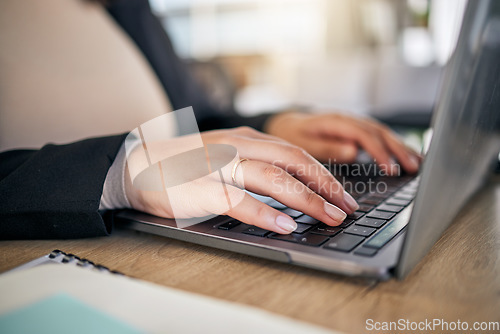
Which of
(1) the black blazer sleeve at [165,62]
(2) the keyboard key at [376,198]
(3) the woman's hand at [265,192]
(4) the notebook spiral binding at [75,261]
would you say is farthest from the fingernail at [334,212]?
(1) the black blazer sleeve at [165,62]

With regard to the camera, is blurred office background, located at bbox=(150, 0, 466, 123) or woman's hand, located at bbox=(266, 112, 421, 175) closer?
woman's hand, located at bbox=(266, 112, 421, 175)

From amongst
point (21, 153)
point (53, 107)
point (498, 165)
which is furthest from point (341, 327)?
point (53, 107)

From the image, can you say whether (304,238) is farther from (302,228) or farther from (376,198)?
(376,198)

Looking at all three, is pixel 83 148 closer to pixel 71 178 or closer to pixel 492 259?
pixel 71 178

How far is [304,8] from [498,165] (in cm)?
442

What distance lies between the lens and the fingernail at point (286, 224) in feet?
1.28

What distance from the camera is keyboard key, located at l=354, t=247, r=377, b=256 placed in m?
0.34

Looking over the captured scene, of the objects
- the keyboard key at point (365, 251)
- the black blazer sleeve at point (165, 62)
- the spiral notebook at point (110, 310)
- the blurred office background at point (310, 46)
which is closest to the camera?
the spiral notebook at point (110, 310)

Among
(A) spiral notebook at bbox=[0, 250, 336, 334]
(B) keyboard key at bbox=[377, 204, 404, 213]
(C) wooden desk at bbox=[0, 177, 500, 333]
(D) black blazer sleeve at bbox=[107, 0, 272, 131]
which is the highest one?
(D) black blazer sleeve at bbox=[107, 0, 272, 131]

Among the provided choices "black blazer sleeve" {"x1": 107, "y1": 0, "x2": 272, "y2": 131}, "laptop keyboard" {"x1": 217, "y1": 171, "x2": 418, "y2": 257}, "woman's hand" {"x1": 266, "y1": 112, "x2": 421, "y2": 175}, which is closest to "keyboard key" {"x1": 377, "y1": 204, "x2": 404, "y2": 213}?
"laptop keyboard" {"x1": 217, "y1": 171, "x2": 418, "y2": 257}

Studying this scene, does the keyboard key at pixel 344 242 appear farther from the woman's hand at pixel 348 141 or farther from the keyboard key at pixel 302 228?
the woman's hand at pixel 348 141

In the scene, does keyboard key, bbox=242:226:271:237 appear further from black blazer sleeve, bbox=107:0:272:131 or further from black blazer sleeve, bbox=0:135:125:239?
black blazer sleeve, bbox=107:0:272:131

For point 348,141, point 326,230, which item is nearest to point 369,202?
point 326,230

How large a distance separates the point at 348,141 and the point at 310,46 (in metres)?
4.35
